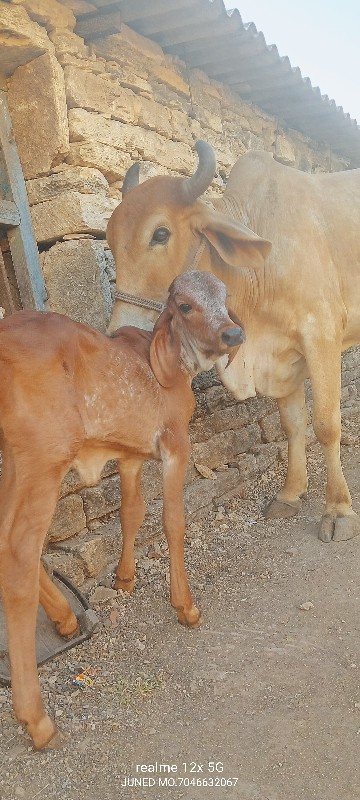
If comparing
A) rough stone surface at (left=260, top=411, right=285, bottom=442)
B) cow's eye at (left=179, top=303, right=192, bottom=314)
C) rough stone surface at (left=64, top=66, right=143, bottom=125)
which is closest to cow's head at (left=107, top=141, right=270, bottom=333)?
cow's eye at (left=179, top=303, right=192, bottom=314)

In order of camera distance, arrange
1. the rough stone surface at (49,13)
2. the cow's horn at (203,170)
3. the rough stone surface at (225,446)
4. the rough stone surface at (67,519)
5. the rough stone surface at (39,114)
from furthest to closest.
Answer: the rough stone surface at (225,446), the rough stone surface at (39,114), the rough stone surface at (49,13), the rough stone surface at (67,519), the cow's horn at (203,170)

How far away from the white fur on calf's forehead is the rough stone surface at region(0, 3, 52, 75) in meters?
1.88

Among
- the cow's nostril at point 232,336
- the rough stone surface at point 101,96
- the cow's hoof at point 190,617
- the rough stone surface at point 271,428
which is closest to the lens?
the cow's nostril at point 232,336

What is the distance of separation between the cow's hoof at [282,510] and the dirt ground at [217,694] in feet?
1.79

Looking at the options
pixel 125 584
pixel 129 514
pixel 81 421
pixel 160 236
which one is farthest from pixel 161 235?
pixel 125 584

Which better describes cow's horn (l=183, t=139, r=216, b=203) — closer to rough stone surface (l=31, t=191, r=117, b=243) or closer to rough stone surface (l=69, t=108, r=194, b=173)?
rough stone surface (l=31, t=191, r=117, b=243)

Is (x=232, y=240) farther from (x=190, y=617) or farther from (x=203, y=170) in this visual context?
(x=190, y=617)

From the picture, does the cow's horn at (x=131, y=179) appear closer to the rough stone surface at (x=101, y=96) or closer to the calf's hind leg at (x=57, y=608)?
the rough stone surface at (x=101, y=96)

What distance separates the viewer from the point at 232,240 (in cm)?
309

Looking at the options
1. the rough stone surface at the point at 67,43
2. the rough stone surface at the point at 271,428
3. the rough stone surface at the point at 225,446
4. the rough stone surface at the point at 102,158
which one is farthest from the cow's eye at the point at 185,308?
the rough stone surface at the point at 271,428

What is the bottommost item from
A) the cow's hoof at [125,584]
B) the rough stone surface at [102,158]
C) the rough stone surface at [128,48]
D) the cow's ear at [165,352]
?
the cow's hoof at [125,584]

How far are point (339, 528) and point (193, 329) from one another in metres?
1.66

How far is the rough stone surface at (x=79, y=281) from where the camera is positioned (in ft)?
11.7

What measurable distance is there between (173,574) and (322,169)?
5.79 meters
